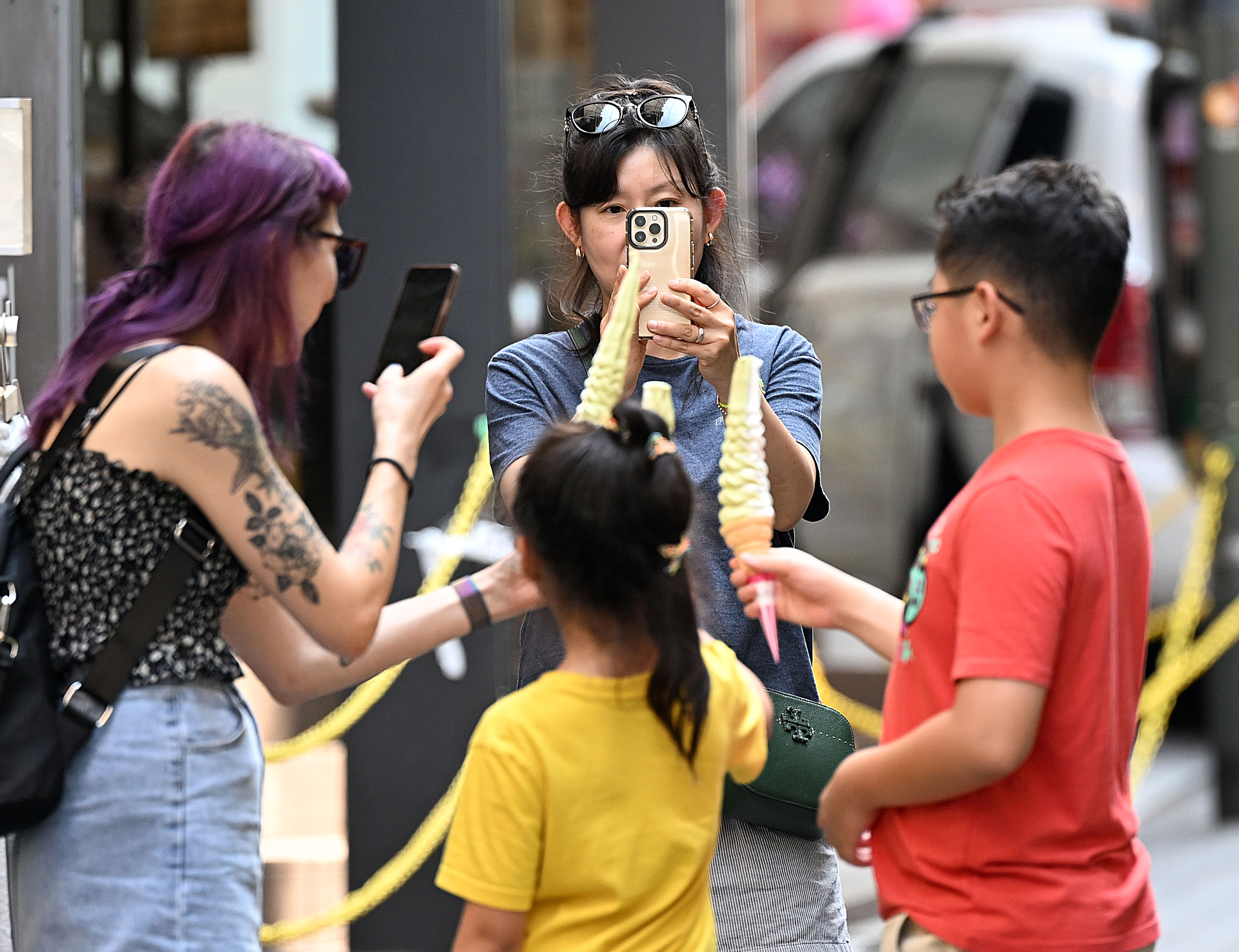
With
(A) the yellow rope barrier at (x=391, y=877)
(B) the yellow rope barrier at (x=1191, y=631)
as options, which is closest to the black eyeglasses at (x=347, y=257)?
(A) the yellow rope barrier at (x=391, y=877)

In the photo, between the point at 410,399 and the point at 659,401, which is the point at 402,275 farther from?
the point at 659,401

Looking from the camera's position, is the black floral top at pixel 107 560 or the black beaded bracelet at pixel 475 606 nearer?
the black floral top at pixel 107 560

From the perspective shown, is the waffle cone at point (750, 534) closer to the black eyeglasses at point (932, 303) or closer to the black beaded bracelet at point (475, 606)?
the black eyeglasses at point (932, 303)

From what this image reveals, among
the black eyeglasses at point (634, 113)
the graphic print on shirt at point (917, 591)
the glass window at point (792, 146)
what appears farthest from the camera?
the glass window at point (792, 146)

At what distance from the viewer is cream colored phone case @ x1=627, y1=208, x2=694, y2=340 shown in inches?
81.3

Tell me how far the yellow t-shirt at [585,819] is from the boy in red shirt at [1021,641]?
18cm

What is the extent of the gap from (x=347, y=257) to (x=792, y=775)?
89cm

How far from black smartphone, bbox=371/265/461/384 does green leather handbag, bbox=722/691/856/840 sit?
0.66m

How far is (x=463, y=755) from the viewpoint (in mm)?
3773

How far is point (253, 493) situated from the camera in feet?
5.90

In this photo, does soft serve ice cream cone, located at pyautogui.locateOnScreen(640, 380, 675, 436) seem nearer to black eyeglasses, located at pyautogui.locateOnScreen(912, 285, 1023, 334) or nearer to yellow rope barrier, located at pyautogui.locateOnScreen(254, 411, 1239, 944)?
black eyeglasses, located at pyautogui.locateOnScreen(912, 285, 1023, 334)

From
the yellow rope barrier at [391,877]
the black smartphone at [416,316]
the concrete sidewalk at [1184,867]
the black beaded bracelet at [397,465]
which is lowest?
the concrete sidewalk at [1184,867]

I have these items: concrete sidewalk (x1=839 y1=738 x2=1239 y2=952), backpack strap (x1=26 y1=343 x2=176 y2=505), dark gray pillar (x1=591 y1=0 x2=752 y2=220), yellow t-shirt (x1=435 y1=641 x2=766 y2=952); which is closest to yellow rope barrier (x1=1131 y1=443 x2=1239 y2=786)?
concrete sidewalk (x1=839 y1=738 x2=1239 y2=952)

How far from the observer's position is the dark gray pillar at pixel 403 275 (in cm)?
371
